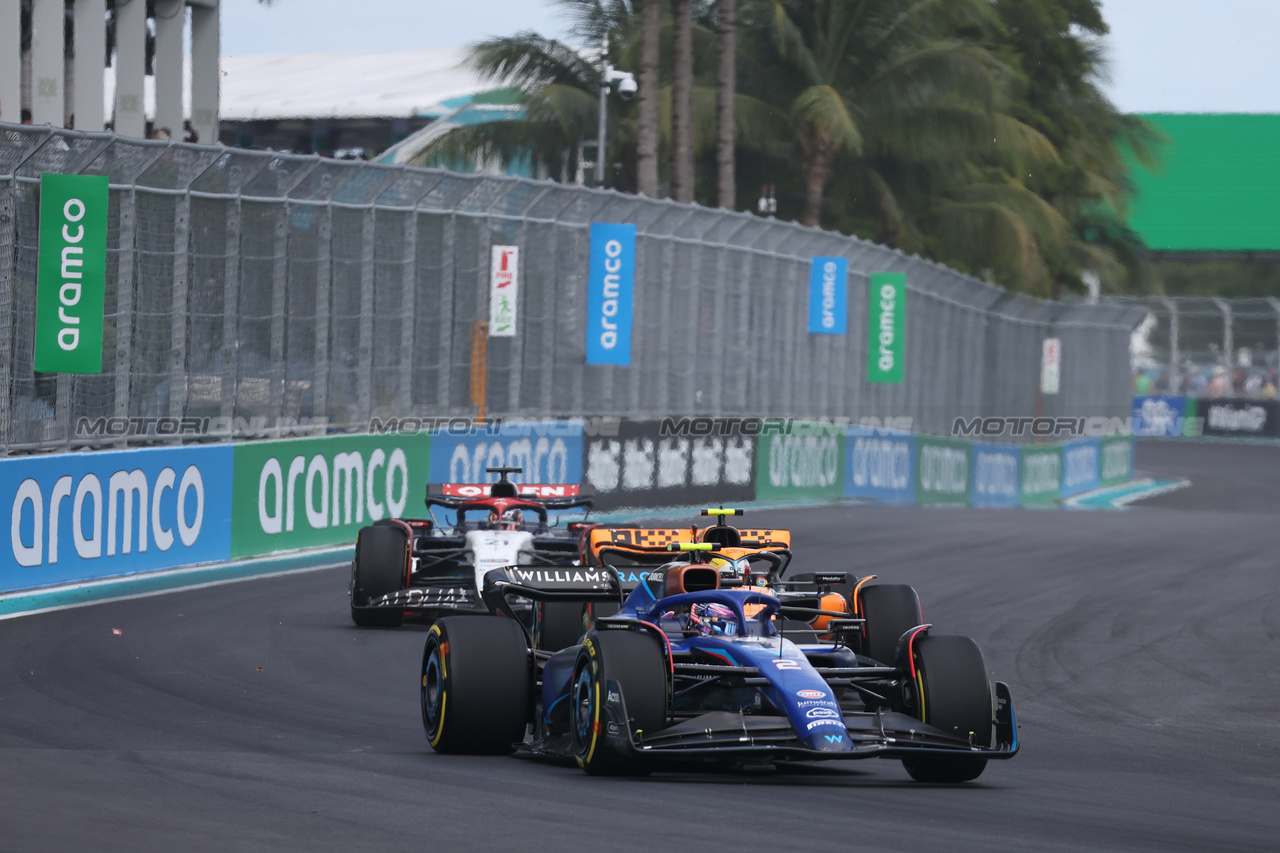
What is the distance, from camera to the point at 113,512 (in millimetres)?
14672

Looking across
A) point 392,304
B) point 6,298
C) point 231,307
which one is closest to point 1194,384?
point 392,304

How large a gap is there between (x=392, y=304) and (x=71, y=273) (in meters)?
5.57

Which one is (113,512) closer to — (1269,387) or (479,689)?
(479,689)

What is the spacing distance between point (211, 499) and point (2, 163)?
340cm

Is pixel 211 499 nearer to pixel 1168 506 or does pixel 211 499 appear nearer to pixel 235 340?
pixel 235 340

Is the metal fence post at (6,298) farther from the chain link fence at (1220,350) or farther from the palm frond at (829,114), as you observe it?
the chain link fence at (1220,350)

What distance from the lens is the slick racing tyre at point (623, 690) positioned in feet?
24.0

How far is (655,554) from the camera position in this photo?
9.83 meters

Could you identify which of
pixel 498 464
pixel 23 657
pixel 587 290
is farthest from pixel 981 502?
pixel 23 657

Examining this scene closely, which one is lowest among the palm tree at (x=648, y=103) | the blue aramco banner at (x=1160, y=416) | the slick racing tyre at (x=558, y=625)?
the slick racing tyre at (x=558, y=625)

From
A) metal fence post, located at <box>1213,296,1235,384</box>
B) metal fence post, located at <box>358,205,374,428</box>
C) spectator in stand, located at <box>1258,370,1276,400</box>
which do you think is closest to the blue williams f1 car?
metal fence post, located at <box>358,205,374,428</box>

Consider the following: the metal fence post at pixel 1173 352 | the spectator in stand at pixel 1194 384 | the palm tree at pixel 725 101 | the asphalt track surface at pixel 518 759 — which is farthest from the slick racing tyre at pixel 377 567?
the spectator in stand at pixel 1194 384

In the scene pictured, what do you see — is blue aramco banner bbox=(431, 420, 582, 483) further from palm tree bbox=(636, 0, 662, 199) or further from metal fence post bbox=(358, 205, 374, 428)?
palm tree bbox=(636, 0, 662, 199)

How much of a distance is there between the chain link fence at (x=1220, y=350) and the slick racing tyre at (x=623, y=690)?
145 ft
